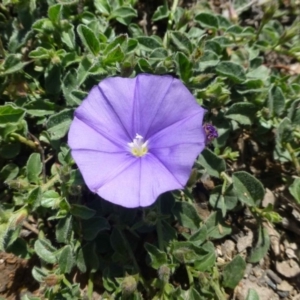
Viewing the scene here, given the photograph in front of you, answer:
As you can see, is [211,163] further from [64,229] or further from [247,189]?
[64,229]

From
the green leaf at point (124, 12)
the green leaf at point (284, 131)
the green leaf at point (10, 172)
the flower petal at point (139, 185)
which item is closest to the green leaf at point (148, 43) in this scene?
the green leaf at point (124, 12)

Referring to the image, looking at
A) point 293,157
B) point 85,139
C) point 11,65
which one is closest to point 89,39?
point 11,65

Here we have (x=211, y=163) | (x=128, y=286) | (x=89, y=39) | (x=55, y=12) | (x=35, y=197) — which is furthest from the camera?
(x=211, y=163)

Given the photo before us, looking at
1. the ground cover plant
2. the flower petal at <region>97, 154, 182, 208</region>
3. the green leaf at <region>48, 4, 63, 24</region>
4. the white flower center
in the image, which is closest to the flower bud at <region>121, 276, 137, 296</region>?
the ground cover plant

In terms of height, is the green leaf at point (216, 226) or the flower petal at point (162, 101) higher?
the flower petal at point (162, 101)

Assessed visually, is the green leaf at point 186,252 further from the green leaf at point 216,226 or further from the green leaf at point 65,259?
the green leaf at point 65,259

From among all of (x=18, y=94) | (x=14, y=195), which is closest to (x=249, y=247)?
(x=14, y=195)

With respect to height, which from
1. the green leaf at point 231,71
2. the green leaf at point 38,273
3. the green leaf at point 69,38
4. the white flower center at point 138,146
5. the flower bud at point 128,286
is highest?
the green leaf at point 231,71

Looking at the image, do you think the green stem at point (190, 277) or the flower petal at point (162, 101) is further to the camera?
the green stem at point (190, 277)

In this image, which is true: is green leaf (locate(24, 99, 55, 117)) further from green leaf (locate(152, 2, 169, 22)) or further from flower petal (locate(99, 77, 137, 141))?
green leaf (locate(152, 2, 169, 22))
